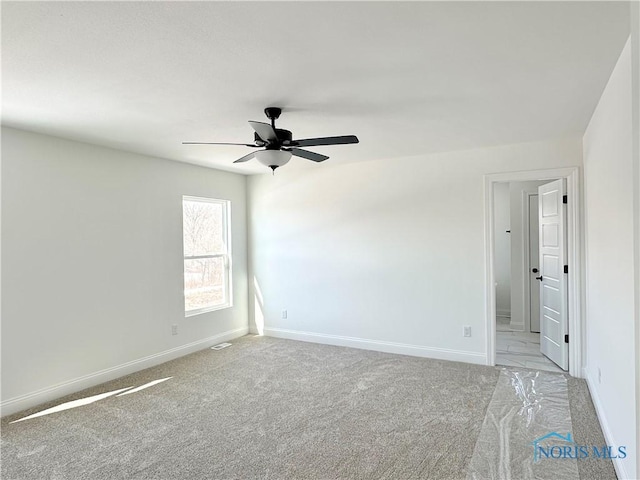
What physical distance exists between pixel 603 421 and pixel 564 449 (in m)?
0.45

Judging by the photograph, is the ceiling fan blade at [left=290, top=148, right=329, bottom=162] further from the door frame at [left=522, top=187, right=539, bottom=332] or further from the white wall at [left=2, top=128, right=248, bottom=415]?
the door frame at [left=522, top=187, right=539, bottom=332]

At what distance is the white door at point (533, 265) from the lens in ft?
19.7

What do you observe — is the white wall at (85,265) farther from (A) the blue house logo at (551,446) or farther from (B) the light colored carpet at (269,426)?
(A) the blue house logo at (551,446)

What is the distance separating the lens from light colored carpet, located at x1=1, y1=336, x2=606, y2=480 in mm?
2549

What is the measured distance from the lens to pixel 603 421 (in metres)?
2.89

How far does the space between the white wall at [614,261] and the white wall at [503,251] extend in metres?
3.69

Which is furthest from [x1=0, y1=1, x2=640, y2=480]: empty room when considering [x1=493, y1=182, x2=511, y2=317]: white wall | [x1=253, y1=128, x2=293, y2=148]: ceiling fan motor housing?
[x1=493, y1=182, x2=511, y2=317]: white wall

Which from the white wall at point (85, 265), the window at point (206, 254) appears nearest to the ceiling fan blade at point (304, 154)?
the white wall at point (85, 265)

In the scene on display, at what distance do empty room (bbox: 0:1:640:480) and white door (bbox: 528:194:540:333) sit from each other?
0.05 m

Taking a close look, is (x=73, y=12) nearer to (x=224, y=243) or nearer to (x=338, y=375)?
(x=338, y=375)

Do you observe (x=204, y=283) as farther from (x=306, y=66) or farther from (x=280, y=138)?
(x=306, y=66)

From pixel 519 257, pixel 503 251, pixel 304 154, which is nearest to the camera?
pixel 304 154

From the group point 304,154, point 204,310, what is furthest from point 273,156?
point 204,310

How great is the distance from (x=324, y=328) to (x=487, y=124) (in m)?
3.30
